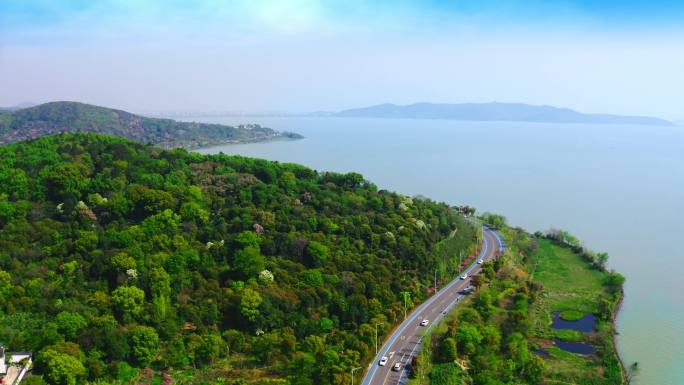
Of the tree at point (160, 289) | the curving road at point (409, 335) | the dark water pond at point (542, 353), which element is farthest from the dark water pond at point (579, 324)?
the tree at point (160, 289)

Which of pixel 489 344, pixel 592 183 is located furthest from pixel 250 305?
pixel 592 183

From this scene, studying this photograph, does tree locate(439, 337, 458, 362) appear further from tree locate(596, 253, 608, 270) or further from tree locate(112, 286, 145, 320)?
tree locate(596, 253, 608, 270)

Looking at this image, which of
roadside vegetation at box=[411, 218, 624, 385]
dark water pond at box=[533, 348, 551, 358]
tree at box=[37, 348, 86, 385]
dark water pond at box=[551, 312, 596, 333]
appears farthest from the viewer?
dark water pond at box=[551, 312, 596, 333]

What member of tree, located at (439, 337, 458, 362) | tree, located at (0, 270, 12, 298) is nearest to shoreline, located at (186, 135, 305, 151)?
tree, located at (0, 270, 12, 298)

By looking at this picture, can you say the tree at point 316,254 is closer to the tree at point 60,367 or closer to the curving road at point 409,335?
the curving road at point 409,335

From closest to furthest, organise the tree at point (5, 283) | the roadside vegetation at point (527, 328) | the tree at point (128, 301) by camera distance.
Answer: the roadside vegetation at point (527, 328)
the tree at point (128, 301)
the tree at point (5, 283)

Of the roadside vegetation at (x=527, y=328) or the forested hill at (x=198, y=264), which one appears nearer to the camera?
the forested hill at (x=198, y=264)

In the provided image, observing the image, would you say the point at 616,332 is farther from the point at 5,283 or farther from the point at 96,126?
the point at 96,126
